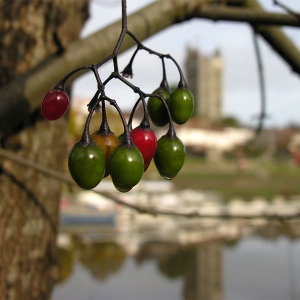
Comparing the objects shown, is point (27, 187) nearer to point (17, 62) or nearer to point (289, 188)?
point (17, 62)

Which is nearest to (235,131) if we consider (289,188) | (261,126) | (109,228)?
(289,188)

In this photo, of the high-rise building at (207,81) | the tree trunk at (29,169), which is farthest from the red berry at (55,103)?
the high-rise building at (207,81)

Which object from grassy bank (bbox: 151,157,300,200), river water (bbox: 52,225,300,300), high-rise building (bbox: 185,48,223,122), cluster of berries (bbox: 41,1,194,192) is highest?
high-rise building (bbox: 185,48,223,122)

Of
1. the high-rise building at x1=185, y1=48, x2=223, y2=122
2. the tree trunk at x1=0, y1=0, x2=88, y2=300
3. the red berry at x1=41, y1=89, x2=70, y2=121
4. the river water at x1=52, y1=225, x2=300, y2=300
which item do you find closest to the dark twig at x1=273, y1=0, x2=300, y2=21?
the tree trunk at x1=0, y1=0, x2=88, y2=300

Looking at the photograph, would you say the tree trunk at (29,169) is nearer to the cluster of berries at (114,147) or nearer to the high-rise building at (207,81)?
the cluster of berries at (114,147)

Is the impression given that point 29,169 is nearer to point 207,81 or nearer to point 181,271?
point 181,271

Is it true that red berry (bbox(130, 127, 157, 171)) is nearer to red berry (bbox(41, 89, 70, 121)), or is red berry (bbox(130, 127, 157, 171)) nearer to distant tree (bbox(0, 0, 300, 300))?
red berry (bbox(41, 89, 70, 121))

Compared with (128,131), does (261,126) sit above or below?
above
